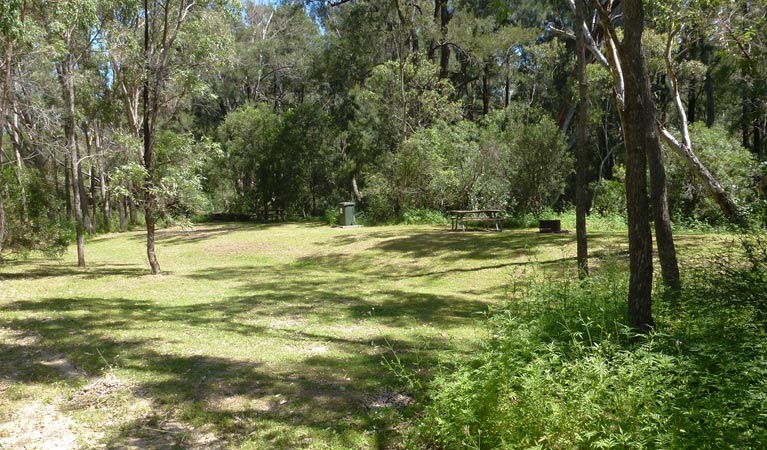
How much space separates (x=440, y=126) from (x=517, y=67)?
13697 millimetres

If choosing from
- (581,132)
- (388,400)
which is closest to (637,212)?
(388,400)

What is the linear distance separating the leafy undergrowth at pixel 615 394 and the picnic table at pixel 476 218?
1305 centimetres

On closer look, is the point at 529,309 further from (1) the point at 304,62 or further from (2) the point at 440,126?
(1) the point at 304,62

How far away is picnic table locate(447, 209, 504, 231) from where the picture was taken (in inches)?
698

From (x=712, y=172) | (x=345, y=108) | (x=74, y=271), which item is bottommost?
(x=74, y=271)

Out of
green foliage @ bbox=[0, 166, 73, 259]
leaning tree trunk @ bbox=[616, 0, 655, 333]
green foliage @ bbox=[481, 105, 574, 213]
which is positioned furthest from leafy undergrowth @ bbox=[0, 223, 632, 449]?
green foliage @ bbox=[481, 105, 574, 213]

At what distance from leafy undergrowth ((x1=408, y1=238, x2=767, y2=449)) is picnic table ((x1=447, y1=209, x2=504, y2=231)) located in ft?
42.8

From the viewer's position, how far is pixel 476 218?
18.8m

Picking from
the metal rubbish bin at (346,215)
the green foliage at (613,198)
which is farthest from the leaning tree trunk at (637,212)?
the metal rubbish bin at (346,215)

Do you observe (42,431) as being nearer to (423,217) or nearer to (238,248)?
(238,248)

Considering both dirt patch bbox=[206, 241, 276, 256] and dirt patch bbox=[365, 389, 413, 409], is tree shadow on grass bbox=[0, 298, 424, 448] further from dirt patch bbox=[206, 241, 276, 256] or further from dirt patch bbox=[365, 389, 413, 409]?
dirt patch bbox=[206, 241, 276, 256]

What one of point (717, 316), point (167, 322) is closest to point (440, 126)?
point (167, 322)

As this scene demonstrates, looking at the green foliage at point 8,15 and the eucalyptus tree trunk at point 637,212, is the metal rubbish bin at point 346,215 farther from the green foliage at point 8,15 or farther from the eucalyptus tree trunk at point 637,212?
the eucalyptus tree trunk at point 637,212

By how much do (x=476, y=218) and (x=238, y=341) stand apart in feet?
43.4
